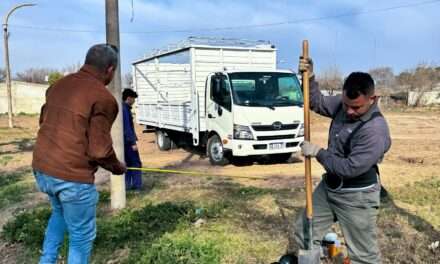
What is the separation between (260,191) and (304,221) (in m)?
3.66

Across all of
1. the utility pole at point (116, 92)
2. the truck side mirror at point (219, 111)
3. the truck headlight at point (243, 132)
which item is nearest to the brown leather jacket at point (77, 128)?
the utility pole at point (116, 92)

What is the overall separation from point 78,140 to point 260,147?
706 cm

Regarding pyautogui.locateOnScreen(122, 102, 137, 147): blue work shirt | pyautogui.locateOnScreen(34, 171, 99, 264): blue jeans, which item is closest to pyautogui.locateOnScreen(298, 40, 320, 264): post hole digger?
pyautogui.locateOnScreen(34, 171, 99, 264): blue jeans

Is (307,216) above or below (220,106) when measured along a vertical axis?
below

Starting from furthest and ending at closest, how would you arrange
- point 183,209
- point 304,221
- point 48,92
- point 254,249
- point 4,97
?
point 4,97 → point 183,209 → point 254,249 → point 304,221 → point 48,92

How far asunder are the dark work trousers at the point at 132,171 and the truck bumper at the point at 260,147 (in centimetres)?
288

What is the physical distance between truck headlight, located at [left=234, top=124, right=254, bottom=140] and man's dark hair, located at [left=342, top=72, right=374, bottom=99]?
6.52 meters

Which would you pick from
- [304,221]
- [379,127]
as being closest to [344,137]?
[379,127]

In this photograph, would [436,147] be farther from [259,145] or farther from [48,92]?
[48,92]

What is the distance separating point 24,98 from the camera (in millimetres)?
40812

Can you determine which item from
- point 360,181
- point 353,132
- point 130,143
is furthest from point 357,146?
point 130,143

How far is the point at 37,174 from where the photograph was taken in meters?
3.30

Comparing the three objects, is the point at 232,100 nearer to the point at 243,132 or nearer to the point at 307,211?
the point at 243,132

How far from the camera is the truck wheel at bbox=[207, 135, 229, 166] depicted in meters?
10.5
